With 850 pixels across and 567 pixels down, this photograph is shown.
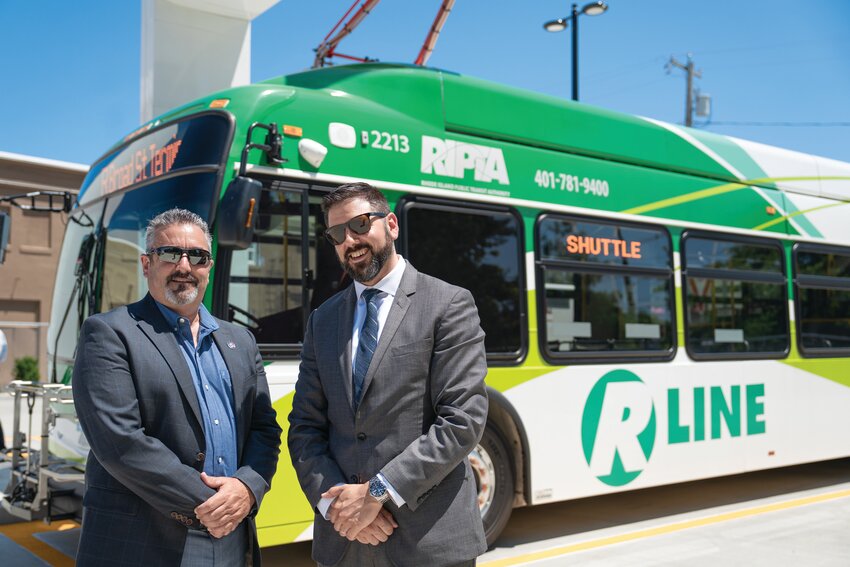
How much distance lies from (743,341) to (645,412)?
1.59 m

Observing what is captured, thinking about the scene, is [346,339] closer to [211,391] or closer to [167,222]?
[211,391]

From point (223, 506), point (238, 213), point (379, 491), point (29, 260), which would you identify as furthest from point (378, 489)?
point (29, 260)

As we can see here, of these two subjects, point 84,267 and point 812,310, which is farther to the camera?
point 812,310

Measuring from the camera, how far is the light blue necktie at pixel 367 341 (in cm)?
271

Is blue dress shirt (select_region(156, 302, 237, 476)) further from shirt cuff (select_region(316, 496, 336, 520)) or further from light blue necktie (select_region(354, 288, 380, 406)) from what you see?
light blue necktie (select_region(354, 288, 380, 406))

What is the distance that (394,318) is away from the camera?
108 inches

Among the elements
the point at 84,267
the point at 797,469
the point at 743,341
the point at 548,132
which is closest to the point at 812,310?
the point at 743,341

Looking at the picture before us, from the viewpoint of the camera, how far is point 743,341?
25.1ft

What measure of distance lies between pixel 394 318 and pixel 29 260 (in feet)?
78.1

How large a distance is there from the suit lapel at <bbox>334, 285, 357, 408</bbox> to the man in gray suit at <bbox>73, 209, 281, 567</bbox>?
1.14ft

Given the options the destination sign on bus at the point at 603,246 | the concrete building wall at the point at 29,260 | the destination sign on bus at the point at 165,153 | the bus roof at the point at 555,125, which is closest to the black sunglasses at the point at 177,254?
the destination sign on bus at the point at 165,153

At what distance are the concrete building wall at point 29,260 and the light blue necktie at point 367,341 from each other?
70.4ft

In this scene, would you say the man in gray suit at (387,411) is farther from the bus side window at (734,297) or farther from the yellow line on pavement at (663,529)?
the bus side window at (734,297)

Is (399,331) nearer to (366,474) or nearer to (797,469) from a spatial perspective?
(366,474)
